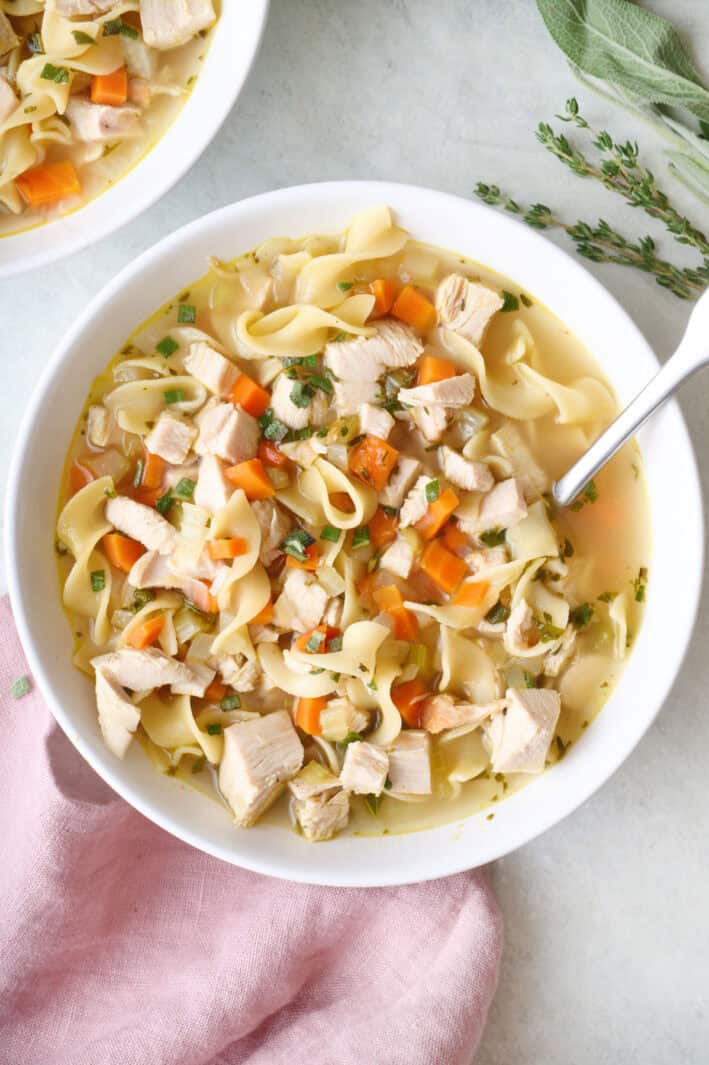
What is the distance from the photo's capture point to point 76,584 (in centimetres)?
371

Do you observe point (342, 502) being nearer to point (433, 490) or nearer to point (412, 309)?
point (433, 490)

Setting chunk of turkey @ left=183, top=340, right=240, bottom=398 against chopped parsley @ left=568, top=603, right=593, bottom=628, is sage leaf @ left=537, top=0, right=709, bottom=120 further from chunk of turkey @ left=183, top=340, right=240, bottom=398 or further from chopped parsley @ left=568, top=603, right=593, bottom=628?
chopped parsley @ left=568, top=603, right=593, bottom=628

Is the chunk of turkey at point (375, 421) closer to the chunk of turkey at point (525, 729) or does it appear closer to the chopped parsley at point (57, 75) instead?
the chunk of turkey at point (525, 729)

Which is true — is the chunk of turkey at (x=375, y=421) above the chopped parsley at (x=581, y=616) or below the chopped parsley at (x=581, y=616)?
above

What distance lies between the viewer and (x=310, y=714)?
12.3 feet

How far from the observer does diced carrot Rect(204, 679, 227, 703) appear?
3.79 metres

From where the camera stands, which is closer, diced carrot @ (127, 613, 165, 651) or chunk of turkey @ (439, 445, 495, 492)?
chunk of turkey @ (439, 445, 495, 492)

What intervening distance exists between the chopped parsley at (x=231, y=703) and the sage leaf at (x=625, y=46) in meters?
2.60

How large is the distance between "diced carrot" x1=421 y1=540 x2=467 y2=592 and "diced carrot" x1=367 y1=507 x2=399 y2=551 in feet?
0.49

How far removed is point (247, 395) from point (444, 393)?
2.31 feet

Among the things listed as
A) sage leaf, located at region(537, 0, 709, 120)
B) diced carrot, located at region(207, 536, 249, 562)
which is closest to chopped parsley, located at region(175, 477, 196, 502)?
diced carrot, located at region(207, 536, 249, 562)

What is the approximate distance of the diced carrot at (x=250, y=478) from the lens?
141 inches

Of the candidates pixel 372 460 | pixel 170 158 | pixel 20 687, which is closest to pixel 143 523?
pixel 372 460

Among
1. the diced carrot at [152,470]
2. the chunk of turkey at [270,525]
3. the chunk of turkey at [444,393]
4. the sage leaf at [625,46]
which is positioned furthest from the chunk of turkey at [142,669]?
the sage leaf at [625,46]
